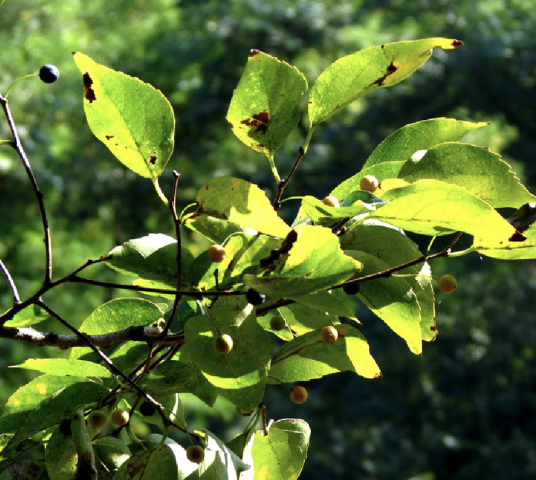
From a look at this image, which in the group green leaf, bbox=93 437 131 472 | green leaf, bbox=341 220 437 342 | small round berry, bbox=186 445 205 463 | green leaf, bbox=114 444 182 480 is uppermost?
green leaf, bbox=341 220 437 342

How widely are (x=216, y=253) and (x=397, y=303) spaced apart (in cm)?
12

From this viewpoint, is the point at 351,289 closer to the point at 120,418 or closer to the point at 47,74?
the point at 120,418

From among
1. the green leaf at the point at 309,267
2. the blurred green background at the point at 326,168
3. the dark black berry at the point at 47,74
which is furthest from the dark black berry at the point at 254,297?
the blurred green background at the point at 326,168

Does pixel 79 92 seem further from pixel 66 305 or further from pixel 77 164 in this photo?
pixel 66 305

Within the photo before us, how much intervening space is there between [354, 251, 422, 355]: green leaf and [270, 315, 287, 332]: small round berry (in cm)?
7

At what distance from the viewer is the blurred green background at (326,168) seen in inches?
261

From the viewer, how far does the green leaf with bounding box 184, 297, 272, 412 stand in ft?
1.71

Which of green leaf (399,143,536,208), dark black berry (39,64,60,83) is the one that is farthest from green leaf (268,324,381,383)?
dark black berry (39,64,60,83)

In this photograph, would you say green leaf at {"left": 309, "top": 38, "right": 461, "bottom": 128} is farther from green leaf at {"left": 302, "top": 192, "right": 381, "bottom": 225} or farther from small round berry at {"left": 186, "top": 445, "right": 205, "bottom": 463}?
small round berry at {"left": 186, "top": 445, "right": 205, "bottom": 463}

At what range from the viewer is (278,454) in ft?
2.02

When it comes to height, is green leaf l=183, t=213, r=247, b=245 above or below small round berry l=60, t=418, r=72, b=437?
above

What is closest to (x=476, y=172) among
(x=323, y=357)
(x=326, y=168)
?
(x=323, y=357)

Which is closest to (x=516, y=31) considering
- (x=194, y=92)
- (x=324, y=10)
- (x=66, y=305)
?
(x=324, y=10)

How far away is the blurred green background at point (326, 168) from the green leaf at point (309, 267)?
5.01 metres
